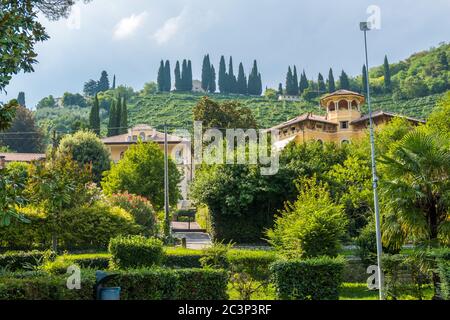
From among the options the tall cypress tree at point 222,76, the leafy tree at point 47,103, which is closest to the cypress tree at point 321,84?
the tall cypress tree at point 222,76

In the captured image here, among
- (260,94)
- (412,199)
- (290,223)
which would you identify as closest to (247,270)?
(290,223)

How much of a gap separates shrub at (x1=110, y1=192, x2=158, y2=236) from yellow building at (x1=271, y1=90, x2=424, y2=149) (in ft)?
110

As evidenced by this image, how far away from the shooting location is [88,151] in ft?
161

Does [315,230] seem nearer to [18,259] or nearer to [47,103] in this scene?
[18,259]

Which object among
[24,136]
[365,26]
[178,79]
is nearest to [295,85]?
[178,79]

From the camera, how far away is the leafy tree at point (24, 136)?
8750 cm

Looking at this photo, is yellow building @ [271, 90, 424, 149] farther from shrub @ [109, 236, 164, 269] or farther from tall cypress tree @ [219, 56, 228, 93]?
tall cypress tree @ [219, 56, 228, 93]

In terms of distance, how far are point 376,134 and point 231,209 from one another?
44.7ft

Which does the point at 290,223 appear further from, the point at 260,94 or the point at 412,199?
the point at 260,94

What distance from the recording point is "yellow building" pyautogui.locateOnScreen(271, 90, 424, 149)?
2325 inches

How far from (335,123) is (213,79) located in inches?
4034

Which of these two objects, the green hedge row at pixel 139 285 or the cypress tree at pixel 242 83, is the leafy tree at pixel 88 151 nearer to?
the green hedge row at pixel 139 285

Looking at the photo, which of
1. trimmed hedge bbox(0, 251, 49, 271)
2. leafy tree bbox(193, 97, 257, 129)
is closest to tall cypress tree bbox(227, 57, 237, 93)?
leafy tree bbox(193, 97, 257, 129)
